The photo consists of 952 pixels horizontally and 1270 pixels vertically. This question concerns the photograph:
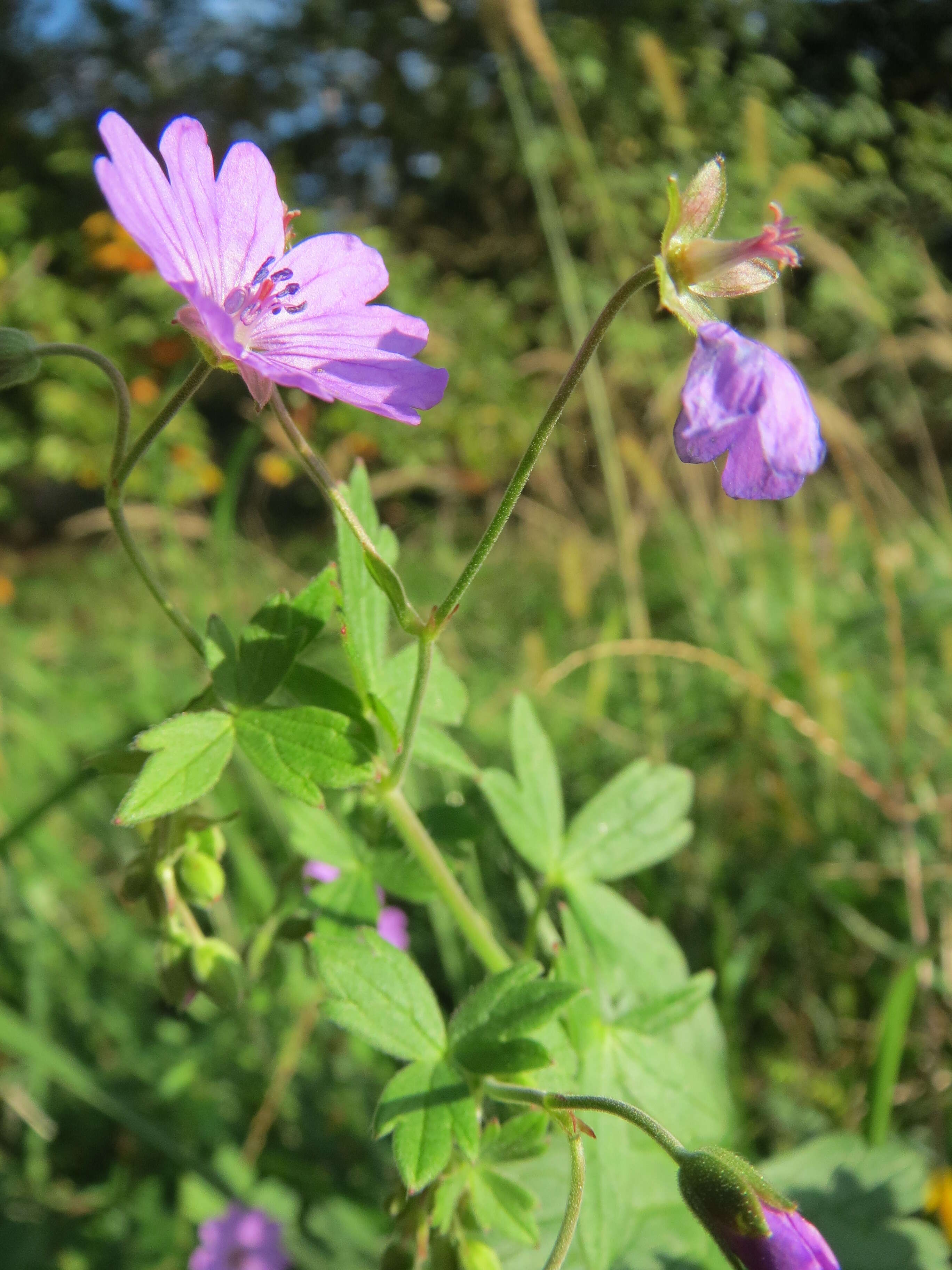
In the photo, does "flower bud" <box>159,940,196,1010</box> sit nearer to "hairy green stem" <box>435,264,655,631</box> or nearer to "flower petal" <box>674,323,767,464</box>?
"hairy green stem" <box>435,264,655,631</box>

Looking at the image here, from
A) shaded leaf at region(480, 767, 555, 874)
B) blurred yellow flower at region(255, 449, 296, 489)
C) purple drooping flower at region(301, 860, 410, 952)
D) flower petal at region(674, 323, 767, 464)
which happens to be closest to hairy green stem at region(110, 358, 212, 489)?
flower petal at region(674, 323, 767, 464)

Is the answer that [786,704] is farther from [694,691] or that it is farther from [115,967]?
[115,967]

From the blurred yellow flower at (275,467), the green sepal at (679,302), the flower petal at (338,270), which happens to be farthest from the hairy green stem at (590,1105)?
the blurred yellow flower at (275,467)

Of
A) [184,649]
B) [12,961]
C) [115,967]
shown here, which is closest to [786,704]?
[115,967]

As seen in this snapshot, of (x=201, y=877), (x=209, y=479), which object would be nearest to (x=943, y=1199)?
(x=201, y=877)

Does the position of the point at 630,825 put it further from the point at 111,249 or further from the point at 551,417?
the point at 111,249
